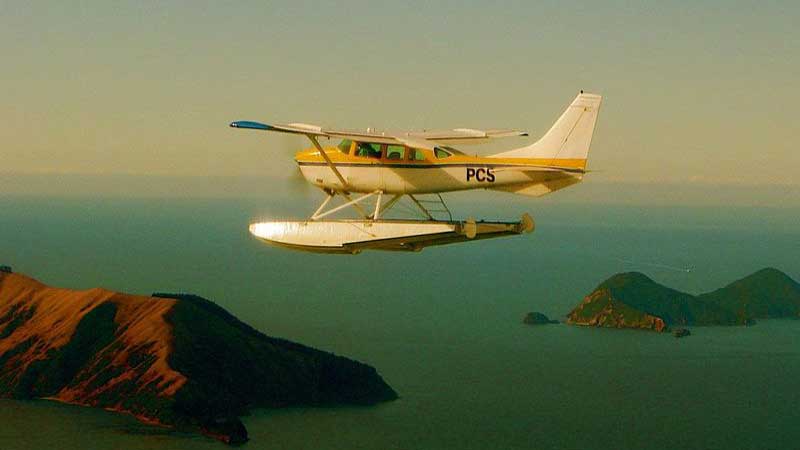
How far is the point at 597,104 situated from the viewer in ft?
113

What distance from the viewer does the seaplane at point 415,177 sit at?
→ 33.8m

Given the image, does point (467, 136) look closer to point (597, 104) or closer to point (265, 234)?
point (597, 104)

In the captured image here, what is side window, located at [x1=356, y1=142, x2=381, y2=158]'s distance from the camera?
35250mm

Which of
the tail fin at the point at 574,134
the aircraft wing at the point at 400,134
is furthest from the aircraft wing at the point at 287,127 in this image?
the tail fin at the point at 574,134

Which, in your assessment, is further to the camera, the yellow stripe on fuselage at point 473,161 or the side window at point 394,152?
the side window at point 394,152

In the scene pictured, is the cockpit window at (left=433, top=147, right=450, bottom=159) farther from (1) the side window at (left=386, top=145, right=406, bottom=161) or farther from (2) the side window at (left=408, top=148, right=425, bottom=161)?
(1) the side window at (left=386, top=145, right=406, bottom=161)

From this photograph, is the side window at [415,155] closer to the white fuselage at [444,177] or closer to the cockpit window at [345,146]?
the white fuselage at [444,177]

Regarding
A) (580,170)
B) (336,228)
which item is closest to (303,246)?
(336,228)

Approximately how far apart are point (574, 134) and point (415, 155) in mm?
5742

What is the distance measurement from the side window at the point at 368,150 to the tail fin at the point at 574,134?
579 centimetres

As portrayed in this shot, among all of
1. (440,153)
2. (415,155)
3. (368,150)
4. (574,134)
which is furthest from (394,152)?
(574,134)

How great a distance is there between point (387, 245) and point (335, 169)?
3613 mm

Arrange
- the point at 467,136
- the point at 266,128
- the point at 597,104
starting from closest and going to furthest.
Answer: the point at 266,128 → the point at 597,104 → the point at 467,136

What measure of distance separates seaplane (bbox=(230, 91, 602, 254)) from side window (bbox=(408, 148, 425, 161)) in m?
0.04
